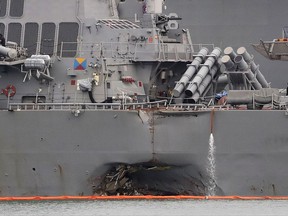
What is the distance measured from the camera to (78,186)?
44625mm

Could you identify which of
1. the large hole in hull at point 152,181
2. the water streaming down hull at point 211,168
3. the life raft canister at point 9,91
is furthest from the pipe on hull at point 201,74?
the life raft canister at point 9,91

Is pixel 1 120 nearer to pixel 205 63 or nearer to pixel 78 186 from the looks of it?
pixel 78 186

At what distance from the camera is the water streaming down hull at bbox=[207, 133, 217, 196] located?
145 feet

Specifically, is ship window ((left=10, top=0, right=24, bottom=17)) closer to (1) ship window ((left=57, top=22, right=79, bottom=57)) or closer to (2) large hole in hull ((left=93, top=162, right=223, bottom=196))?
(1) ship window ((left=57, top=22, right=79, bottom=57))

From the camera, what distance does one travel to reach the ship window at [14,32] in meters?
47.8

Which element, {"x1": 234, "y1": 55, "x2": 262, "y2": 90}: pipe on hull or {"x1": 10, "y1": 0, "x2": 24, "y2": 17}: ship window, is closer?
{"x1": 234, "y1": 55, "x2": 262, "y2": 90}: pipe on hull

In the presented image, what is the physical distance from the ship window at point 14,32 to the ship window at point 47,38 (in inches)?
34.0

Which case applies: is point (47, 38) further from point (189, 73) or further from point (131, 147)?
point (131, 147)

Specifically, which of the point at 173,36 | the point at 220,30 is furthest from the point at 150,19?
the point at 220,30

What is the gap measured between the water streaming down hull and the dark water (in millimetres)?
654

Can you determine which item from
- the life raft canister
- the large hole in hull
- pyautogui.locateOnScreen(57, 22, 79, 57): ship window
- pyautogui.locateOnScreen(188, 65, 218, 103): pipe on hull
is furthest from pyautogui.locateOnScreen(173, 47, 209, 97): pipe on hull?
the life raft canister

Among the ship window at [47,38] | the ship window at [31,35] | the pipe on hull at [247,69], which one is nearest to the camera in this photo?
the pipe on hull at [247,69]

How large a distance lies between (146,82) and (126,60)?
1.03 metres

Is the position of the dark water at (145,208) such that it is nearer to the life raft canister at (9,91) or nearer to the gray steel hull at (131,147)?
the gray steel hull at (131,147)
